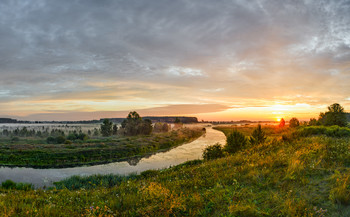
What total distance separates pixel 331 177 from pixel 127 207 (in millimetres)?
7234

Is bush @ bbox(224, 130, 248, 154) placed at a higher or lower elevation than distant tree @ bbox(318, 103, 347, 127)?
lower

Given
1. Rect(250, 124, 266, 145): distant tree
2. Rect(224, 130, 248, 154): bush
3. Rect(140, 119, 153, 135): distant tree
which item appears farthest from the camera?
Rect(140, 119, 153, 135): distant tree

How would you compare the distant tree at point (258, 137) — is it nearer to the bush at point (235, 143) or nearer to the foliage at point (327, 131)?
the bush at point (235, 143)

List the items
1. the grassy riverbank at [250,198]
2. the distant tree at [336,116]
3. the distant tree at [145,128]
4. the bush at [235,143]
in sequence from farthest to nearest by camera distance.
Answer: the distant tree at [145,128]
the distant tree at [336,116]
the bush at [235,143]
the grassy riverbank at [250,198]

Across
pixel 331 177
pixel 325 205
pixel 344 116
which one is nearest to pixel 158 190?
pixel 325 205

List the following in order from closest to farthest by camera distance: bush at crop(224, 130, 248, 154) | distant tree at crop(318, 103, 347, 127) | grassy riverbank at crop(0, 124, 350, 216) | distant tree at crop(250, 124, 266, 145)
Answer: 1. grassy riverbank at crop(0, 124, 350, 216)
2. bush at crop(224, 130, 248, 154)
3. distant tree at crop(250, 124, 266, 145)
4. distant tree at crop(318, 103, 347, 127)

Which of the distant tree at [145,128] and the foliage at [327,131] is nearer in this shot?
the foliage at [327,131]

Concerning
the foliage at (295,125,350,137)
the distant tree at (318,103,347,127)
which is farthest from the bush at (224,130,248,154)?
the distant tree at (318,103,347,127)

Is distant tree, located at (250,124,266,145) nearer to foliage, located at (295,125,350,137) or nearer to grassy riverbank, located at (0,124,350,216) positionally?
foliage, located at (295,125,350,137)

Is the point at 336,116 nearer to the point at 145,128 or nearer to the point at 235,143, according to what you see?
the point at 235,143

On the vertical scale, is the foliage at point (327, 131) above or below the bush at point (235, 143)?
above

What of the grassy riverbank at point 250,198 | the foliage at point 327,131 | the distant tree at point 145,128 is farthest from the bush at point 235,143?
the distant tree at point 145,128

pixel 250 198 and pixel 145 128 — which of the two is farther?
pixel 145 128

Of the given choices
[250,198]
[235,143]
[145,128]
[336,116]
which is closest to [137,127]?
[145,128]
